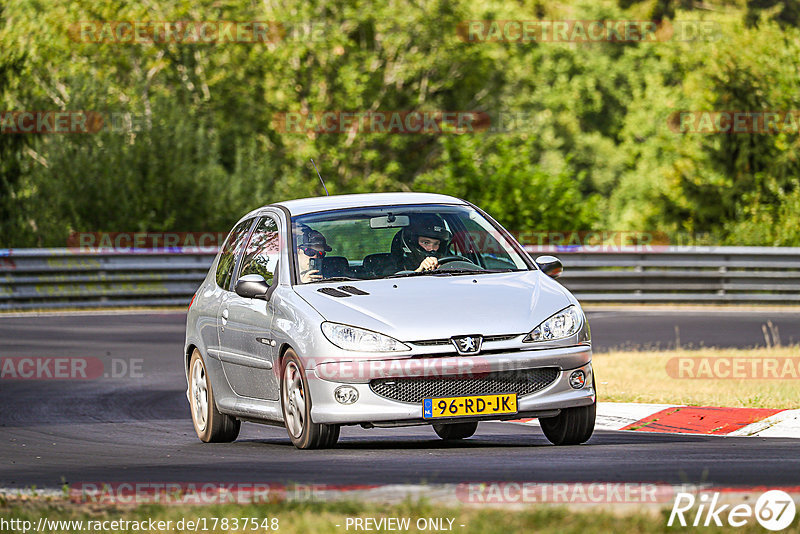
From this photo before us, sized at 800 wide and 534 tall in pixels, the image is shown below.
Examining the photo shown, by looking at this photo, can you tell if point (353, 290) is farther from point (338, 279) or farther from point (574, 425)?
point (574, 425)

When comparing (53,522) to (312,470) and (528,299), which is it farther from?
(528,299)

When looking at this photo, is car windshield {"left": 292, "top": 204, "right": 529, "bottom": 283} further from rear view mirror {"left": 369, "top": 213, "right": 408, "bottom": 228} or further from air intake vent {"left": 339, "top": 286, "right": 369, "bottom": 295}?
air intake vent {"left": 339, "top": 286, "right": 369, "bottom": 295}

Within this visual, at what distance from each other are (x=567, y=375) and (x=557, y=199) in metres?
30.3

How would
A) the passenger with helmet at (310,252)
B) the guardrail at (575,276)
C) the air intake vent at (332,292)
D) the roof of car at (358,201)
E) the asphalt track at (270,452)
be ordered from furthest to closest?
the guardrail at (575,276)
the roof of car at (358,201)
the passenger with helmet at (310,252)
the air intake vent at (332,292)
the asphalt track at (270,452)

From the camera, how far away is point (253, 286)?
984 centimetres

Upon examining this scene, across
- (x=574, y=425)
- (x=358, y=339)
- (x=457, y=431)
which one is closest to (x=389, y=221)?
(x=358, y=339)

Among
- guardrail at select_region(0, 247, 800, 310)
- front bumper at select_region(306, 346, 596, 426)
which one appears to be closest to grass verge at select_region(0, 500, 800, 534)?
front bumper at select_region(306, 346, 596, 426)

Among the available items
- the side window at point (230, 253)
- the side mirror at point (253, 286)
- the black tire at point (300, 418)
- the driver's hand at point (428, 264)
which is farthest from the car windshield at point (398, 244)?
the side window at point (230, 253)

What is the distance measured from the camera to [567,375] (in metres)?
9.17

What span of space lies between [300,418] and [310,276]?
987 mm

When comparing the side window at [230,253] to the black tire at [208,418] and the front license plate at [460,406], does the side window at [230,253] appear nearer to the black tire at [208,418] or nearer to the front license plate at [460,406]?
the black tire at [208,418]

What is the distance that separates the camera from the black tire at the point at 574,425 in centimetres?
948

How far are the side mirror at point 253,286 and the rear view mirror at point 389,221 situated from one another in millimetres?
882

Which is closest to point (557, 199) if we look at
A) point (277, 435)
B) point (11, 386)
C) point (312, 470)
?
point (11, 386)
